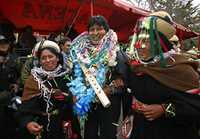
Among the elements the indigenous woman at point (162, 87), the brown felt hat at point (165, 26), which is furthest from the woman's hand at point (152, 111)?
the brown felt hat at point (165, 26)

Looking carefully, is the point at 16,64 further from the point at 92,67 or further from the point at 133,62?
the point at 133,62

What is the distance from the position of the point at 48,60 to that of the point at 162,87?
1.72 meters

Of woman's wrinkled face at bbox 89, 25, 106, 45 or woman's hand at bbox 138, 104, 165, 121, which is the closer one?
woman's hand at bbox 138, 104, 165, 121

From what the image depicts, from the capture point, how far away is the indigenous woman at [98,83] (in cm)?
487

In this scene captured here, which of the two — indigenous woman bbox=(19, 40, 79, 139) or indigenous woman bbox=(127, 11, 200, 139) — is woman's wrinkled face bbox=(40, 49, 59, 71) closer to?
indigenous woman bbox=(19, 40, 79, 139)

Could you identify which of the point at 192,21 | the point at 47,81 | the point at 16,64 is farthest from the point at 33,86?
the point at 192,21

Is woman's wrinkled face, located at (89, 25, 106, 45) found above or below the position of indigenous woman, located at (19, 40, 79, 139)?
above

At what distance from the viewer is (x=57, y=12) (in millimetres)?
8602

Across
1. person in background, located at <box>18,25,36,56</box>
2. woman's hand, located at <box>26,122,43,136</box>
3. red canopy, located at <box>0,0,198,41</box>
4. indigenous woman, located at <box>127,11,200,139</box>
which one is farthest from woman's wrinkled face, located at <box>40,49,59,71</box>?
red canopy, located at <box>0,0,198,41</box>

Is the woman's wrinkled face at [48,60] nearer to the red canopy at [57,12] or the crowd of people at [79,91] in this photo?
the crowd of people at [79,91]

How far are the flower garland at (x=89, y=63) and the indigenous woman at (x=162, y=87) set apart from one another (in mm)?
1059

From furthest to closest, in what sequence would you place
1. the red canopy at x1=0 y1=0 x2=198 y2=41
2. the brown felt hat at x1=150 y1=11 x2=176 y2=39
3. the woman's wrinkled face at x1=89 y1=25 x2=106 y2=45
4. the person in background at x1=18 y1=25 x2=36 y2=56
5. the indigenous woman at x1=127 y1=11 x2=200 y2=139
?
1. the red canopy at x1=0 y1=0 x2=198 y2=41
2. the person in background at x1=18 y1=25 x2=36 y2=56
3. the woman's wrinkled face at x1=89 y1=25 x2=106 y2=45
4. the brown felt hat at x1=150 y1=11 x2=176 y2=39
5. the indigenous woman at x1=127 y1=11 x2=200 y2=139

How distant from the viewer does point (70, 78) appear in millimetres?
5094

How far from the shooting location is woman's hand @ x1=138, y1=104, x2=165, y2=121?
3.59 metres
